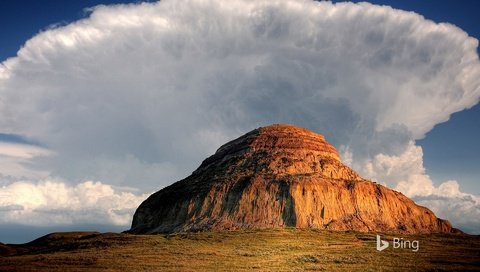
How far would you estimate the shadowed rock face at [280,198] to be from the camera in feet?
369

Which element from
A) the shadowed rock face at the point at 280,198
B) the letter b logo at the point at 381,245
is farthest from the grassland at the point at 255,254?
the shadowed rock face at the point at 280,198

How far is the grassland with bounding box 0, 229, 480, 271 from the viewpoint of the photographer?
58.5m

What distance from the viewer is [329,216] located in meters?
115

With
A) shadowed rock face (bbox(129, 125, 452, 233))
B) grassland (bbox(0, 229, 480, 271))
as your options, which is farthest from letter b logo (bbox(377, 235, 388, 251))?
shadowed rock face (bbox(129, 125, 452, 233))

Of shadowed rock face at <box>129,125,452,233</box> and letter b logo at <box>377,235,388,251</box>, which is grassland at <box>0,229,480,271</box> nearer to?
letter b logo at <box>377,235,388,251</box>

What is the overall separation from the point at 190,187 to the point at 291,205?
3082 cm

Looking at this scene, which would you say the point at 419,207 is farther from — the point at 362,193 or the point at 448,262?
the point at 448,262

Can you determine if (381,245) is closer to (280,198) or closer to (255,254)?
(255,254)

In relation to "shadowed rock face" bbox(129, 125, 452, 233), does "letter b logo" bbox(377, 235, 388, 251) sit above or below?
below

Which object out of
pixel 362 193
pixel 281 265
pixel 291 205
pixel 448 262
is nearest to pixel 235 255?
pixel 281 265

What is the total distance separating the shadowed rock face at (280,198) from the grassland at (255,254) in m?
12.9

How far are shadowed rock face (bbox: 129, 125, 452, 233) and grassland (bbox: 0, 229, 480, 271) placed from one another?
12.9 metres

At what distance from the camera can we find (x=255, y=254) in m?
72.6

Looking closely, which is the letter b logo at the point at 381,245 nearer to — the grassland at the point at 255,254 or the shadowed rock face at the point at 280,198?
the grassland at the point at 255,254
